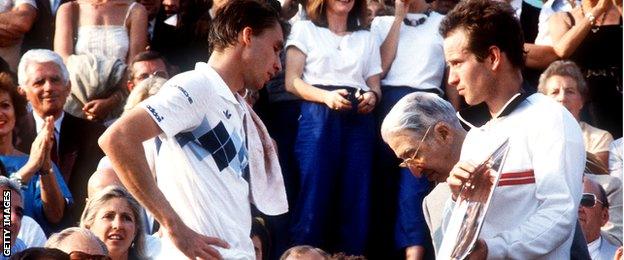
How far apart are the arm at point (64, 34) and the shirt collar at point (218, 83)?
14.6ft

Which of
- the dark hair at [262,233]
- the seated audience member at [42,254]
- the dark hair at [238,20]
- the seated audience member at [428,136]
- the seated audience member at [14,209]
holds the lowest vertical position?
the dark hair at [262,233]

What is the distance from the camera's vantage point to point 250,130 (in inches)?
257

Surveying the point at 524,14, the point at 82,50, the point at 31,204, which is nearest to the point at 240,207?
the point at 31,204

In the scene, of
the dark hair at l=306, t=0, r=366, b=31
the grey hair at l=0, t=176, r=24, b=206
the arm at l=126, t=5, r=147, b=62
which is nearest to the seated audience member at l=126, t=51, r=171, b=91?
the arm at l=126, t=5, r=147, b=62

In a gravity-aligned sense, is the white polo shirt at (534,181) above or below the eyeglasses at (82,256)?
above

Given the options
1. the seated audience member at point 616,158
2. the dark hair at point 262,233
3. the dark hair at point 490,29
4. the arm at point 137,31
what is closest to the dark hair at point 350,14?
the arm at point 137,31

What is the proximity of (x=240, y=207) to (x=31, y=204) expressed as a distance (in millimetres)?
2998

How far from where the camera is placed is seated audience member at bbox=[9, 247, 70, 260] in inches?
281

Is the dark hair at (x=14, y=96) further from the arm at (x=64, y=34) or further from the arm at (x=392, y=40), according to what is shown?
the arm at (x=392, y=40)

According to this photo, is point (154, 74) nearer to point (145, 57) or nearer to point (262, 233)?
point (145, 57)

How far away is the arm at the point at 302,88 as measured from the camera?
9.99 metres

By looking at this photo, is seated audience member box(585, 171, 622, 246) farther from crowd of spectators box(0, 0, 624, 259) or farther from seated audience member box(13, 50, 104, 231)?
seated audience member box(13, 50, 104, 231)

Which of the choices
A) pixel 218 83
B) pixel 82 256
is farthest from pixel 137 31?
pixel 218 83

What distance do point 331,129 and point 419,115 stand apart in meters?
3.59
